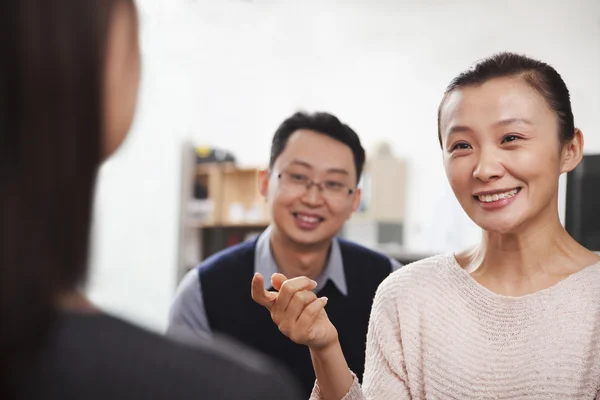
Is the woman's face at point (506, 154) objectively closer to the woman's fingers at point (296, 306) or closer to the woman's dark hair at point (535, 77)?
the woman's dark hair at point (535, 77)

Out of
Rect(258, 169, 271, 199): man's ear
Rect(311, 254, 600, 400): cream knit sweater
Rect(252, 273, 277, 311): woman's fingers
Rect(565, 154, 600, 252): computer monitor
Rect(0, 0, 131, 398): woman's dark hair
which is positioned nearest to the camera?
Rect(0, 0, 131, 398): woman's dark hair

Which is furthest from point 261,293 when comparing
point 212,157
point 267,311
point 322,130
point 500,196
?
point 212,157

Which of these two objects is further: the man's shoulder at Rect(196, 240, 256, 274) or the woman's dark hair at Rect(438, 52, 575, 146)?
the man's shoulder at Rect(196, 240, 256, 274)

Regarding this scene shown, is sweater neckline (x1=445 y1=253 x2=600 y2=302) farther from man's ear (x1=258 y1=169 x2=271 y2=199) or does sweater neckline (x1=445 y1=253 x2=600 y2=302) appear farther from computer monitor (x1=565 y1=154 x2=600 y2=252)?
man's ear (x1=258 y1=169 x2=271 y2=199)

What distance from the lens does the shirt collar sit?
2.09 meters

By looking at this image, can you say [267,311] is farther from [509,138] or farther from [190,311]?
[509,138]

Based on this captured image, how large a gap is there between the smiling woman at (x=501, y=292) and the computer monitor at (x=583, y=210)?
0.48 m

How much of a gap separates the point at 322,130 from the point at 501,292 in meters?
1.00

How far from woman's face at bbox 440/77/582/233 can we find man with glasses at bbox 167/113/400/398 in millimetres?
762

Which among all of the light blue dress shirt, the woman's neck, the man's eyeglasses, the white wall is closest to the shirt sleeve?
the light blue dress shirt

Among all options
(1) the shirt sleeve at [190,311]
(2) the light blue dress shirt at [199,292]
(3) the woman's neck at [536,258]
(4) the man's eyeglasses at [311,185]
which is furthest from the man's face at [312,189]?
(3) the woman's neck at [536,258]

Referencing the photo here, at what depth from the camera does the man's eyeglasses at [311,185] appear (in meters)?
2.17

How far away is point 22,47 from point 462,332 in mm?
1174

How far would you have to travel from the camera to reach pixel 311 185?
7.12 feet
